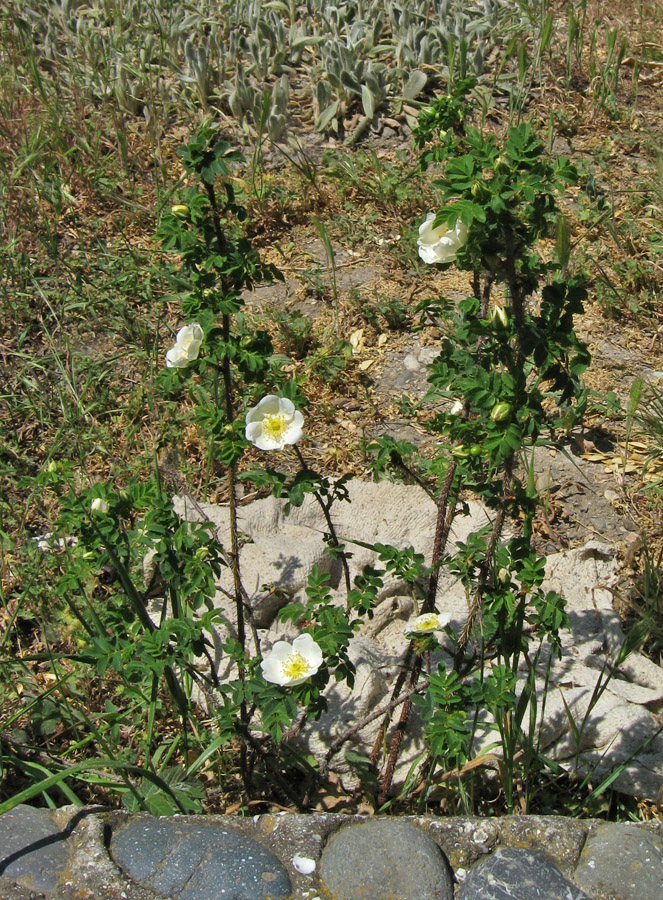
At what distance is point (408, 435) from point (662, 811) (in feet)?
5.09

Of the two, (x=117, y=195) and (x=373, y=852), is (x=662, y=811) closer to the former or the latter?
(x=373, y=852)

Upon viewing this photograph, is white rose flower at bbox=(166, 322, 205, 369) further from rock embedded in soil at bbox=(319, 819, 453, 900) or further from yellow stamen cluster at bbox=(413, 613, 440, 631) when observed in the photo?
rock embedded in soil at bbox=(319, 819, 453, 900)

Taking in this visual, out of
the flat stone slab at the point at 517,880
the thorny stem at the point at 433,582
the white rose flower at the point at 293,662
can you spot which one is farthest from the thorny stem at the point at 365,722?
the flat stone slab at the point at 517,880

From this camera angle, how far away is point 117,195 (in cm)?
412

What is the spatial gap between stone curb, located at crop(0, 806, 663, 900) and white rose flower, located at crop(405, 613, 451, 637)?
15.0 inches

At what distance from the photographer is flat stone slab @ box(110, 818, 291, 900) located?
1663 mm

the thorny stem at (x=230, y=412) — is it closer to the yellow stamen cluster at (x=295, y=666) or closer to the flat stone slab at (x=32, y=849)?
the yellow stamen cluster at (x=295, y=666)

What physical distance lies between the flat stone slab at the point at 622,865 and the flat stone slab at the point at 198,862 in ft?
1.86

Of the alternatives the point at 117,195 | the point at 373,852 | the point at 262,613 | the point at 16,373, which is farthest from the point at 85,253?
the point at 373,852

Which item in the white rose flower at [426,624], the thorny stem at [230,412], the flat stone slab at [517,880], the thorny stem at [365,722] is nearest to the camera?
the flat stone slab at [517,880]

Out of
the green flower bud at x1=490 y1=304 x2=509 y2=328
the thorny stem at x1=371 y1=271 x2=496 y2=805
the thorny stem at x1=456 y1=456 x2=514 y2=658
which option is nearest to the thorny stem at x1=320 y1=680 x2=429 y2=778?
the thorny stem at x1=371 y1=271 x2=496 y2=805

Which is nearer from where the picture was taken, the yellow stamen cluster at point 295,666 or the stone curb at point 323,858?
the stone curb at point 323,858

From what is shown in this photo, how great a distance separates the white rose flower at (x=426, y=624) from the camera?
198 cm

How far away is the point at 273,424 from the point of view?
200 centimetres
